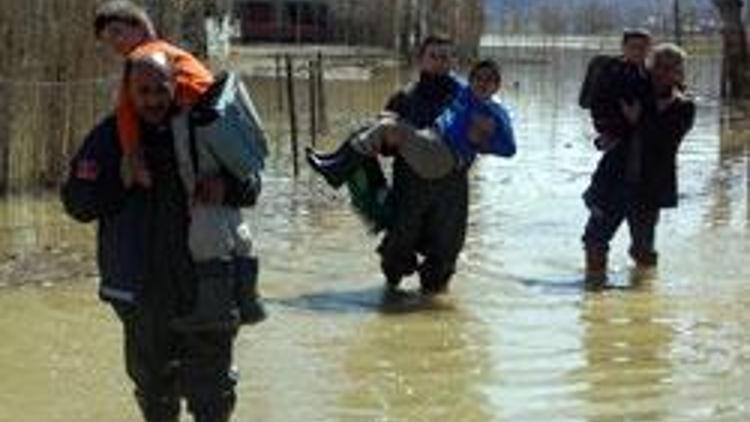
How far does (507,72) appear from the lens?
51062 millimetres

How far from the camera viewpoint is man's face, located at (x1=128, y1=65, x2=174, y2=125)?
6.95m

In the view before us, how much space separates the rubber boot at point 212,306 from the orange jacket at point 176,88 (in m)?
0.57

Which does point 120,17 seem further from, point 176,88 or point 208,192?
point 208,192

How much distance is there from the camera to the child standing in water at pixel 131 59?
702 centimetres

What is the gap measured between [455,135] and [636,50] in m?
1.57

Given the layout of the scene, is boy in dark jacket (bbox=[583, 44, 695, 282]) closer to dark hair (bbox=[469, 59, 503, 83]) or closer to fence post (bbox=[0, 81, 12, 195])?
dark hair (bbox=[469, 59, 503, 83])

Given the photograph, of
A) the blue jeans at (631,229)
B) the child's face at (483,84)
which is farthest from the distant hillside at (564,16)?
the child's face at (483,84)

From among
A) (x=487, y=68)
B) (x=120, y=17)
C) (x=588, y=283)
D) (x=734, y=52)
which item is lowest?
(x=588, y=283)

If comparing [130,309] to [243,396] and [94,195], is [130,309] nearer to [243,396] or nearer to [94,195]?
[94,195]

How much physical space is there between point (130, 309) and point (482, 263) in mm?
6215

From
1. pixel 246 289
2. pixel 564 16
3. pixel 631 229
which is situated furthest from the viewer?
pixel 564 16

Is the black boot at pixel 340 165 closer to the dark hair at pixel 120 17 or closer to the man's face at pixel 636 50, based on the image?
the man's face at pixel 636 50

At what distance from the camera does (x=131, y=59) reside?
23.1ft

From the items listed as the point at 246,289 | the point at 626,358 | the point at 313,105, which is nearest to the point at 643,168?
the point at 626,358
